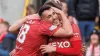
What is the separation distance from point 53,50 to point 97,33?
4.96 meters

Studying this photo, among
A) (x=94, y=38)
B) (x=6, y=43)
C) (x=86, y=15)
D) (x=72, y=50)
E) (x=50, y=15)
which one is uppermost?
(x=86, y=15)

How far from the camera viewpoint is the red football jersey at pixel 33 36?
636 centimetres

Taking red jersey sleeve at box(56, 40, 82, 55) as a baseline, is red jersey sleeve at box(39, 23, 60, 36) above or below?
above

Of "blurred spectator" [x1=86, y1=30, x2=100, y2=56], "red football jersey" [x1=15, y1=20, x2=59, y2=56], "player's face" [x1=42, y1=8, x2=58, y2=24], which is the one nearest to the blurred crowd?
"blurred spectator" [x1=86, y1=30, x2=100, y2=56]

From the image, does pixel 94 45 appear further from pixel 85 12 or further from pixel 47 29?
pixel 47 29

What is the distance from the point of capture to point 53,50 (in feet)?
20.7

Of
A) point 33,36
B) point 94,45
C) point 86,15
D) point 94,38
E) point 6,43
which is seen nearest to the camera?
point 33,36

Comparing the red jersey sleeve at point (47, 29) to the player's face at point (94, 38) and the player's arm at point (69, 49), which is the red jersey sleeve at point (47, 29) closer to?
the player's arm at point (69, 49)

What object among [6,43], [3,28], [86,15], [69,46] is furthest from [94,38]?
[69,46]

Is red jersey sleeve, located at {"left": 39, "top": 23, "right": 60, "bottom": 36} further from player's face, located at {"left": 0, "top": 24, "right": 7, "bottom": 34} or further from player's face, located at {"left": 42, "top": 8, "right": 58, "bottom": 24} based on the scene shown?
player's face, located at {"left": 0, "top": 24, "right": 7, "bottom": 34}

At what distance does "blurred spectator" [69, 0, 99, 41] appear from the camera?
11.6 m

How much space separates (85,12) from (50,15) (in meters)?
5.51

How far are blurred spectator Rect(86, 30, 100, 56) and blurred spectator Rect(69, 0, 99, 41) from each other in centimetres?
54

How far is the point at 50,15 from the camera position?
20.6ft
